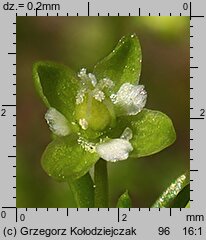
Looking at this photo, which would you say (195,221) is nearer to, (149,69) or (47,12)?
(47,12)

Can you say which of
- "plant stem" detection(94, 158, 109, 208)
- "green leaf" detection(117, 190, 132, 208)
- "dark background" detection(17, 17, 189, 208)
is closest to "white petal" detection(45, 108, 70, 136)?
"plant stem" detection(94, 158, 109, 208)

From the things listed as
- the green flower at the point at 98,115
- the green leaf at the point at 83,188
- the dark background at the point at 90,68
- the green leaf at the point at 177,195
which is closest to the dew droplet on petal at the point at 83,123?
the green flower at the point at 98,115

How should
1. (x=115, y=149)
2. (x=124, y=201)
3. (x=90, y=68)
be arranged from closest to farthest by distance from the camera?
(x=115, y=149) < (x=124, y=201) < (x=90, y=68)

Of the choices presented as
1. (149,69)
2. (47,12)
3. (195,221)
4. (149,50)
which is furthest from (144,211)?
(149,50)

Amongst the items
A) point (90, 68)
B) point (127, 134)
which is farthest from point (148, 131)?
point (90, 68)

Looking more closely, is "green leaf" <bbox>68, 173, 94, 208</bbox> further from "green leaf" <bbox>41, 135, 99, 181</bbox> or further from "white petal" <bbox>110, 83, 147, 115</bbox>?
"white petal" <bbox>110, 83, 147, 115</bbox>

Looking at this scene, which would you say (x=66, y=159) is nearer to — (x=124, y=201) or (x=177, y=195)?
(x=124, y=201)

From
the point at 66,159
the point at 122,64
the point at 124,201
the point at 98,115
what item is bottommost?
the point at 124,201

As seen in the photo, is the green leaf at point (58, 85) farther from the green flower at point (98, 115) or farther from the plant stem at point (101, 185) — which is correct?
the plant stem at point (101, 185)
